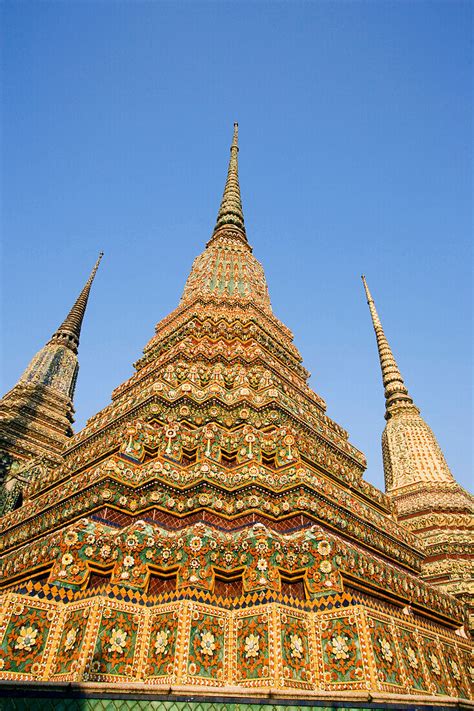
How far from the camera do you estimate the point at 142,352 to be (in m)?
12.2

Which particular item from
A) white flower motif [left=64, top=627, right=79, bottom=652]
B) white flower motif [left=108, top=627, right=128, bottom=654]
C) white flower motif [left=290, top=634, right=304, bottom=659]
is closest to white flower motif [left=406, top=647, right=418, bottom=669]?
white flower motif [left=290, top=634, right=304, bottom=659]

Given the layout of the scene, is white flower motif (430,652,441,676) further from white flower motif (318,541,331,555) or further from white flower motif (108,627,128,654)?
white flower motif (108,627,128,654)

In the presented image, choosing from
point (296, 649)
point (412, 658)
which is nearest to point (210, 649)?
point (296, 649)

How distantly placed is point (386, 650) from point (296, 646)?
0.86 meters

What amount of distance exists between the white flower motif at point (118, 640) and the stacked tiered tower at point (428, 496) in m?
8.25

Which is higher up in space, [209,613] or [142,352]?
[142,352]

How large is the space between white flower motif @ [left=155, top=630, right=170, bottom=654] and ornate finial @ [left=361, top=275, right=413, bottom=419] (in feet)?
60.8

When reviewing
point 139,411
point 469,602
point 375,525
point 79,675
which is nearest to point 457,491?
point 469,602

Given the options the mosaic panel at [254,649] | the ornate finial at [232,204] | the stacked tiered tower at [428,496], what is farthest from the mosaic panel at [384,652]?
the ornate finial at [232,204]

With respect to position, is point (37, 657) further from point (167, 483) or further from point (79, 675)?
point (167, 483)

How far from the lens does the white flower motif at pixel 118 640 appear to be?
14.3ft

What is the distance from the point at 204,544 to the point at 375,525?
12.5ft

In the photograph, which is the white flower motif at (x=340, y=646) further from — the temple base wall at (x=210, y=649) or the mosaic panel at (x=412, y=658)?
the mosaic panel at (x=412, y=658)

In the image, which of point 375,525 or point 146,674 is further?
point 375,525
